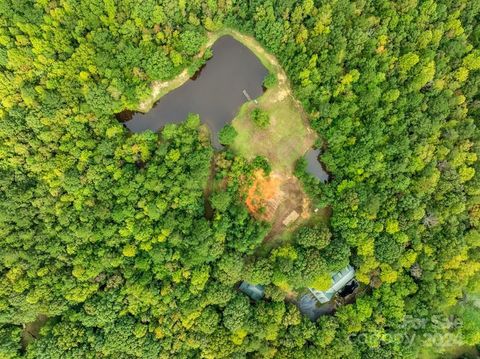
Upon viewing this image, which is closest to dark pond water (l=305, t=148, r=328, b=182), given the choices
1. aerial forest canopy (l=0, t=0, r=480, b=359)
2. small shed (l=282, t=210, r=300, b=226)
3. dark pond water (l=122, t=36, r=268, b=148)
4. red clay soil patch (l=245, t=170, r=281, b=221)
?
aerial forest canopy (l=0, t=0, r=480, b=359)

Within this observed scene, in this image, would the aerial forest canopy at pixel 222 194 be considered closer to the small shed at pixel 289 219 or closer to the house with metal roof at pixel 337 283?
the house with metal roof at pixel 337 283

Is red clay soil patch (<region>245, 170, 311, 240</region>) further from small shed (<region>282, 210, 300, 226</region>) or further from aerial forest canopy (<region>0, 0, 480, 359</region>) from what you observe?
aerial forest canopy (<region>0, 0, 480, 359</region>)

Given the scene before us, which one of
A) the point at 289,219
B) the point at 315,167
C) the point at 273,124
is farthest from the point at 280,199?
the point at 273,124

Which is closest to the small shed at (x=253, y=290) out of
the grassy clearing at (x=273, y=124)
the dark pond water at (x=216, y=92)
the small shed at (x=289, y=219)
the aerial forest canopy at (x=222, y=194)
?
the aerial forest canopy at (x=222, y=194)

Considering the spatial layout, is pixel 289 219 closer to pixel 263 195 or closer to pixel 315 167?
→ pixel 263 195

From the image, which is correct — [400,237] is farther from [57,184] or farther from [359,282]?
[57,184]
